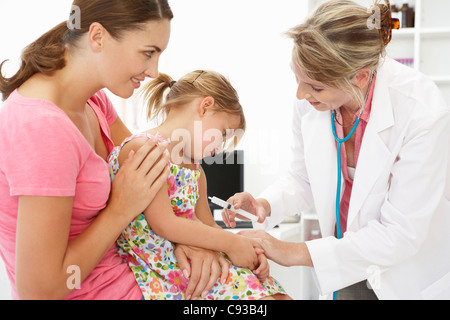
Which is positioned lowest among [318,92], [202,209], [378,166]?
[202,209]

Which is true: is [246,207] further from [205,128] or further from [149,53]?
[149,53]

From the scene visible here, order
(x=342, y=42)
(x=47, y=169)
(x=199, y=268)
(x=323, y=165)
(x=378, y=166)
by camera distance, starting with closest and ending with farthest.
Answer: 1. (x=47, y=169)
2. (x=199, y=268)
3. (x=342, y=42)
4. (x=378, y=166)
5. (x=323, y=165)

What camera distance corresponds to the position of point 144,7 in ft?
3.40

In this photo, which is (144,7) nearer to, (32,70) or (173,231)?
(32,70)

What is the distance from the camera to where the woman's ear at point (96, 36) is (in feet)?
3.34

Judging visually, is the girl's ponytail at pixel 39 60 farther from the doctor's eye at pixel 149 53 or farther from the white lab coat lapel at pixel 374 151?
the white lab coat lapel at pixel 374 151

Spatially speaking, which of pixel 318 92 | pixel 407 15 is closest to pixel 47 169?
pixel 318 92

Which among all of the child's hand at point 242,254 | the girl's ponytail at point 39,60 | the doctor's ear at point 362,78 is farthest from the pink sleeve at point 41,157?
the doctor's ear at point 362,78

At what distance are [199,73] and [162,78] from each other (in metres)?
0.12

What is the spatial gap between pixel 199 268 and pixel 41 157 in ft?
1.59

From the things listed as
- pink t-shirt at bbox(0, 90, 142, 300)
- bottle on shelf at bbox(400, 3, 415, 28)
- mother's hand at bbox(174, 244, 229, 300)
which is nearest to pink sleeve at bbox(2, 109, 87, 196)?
pink t-shirt at bbox(0, 90, 142, 300)

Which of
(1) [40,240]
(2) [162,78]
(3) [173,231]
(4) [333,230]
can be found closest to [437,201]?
(4) [333,230]

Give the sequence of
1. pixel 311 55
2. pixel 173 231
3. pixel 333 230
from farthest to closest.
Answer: pixel 333 230
pixel 311 55
pixel 173 231

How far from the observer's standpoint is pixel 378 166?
1.48 meters
